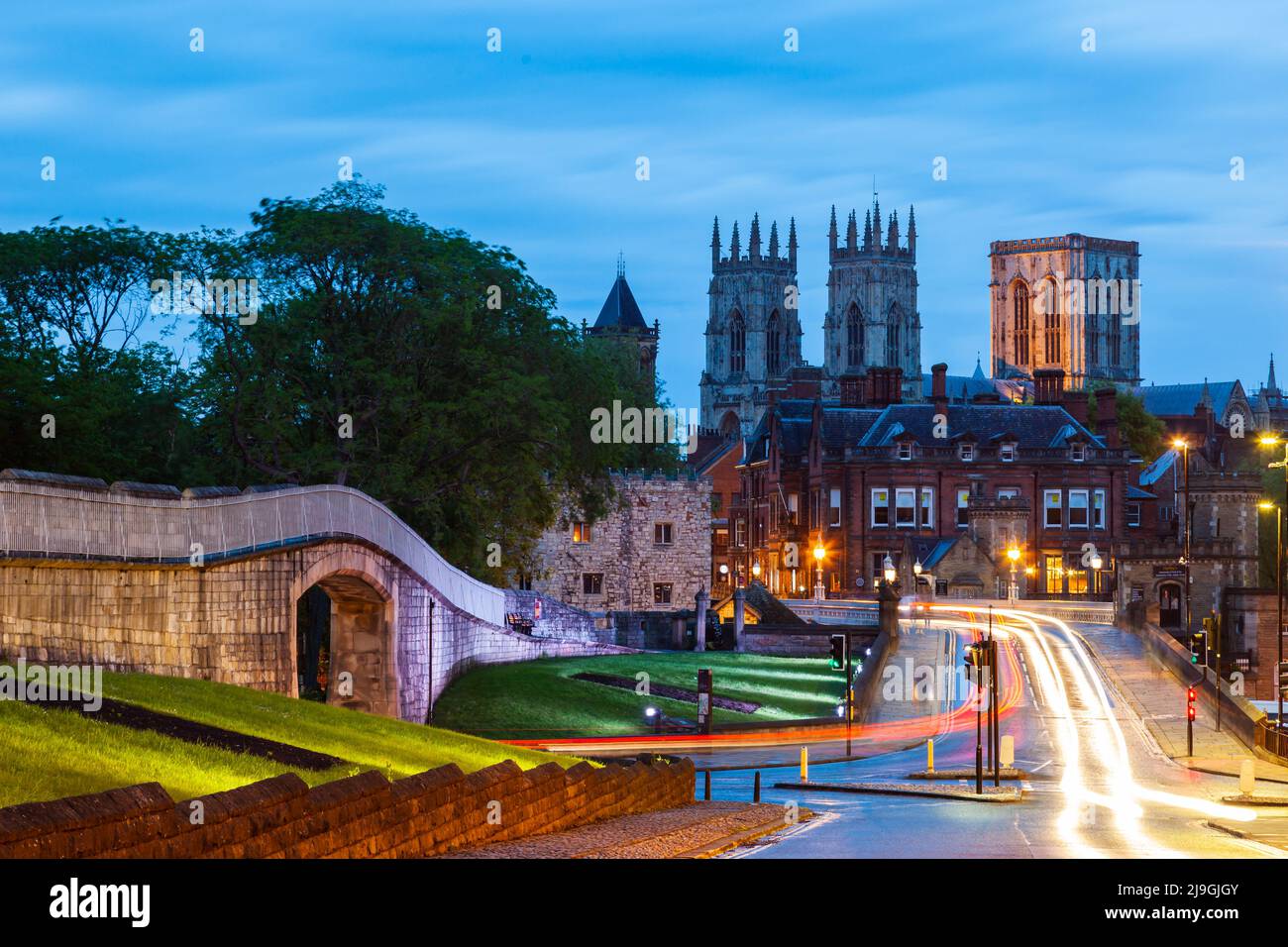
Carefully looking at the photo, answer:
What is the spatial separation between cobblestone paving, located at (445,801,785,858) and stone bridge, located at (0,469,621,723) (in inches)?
316

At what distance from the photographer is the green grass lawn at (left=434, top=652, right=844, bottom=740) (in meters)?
52.1

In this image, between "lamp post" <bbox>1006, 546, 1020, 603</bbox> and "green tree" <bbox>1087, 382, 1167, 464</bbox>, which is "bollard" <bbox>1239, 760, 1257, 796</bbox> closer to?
"lamp post" <bbox>1006, 546, 1020, 603</bbox>

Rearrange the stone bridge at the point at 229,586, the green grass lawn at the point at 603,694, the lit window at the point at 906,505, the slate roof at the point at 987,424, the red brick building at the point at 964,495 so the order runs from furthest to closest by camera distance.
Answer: the slate roof at the point at 987,424, the lit window at the point at 906,505, the red brick building at the point at 964,495, the green grass lawn at the point at 603,694, the stone bridge at the point at 229,586

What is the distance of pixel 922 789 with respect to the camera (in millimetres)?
38344


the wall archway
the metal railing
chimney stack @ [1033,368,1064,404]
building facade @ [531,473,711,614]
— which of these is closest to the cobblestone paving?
the metal railing

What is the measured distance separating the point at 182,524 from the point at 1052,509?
85.9 m

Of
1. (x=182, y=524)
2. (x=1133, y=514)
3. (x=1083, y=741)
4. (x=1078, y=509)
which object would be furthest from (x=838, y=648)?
(x=1133, y=514)

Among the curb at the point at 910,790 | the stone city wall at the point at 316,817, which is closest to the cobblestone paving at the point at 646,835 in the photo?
the stone city wall at the point at 316,817

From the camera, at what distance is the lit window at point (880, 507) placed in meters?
113

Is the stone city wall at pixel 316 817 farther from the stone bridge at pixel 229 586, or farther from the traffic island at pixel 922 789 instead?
the traffic island at pixel 922 789

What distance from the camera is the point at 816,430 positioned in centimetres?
11725

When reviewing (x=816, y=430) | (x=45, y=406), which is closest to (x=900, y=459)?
(x=816, y=430)

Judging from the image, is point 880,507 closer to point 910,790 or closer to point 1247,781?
point 1247,781
